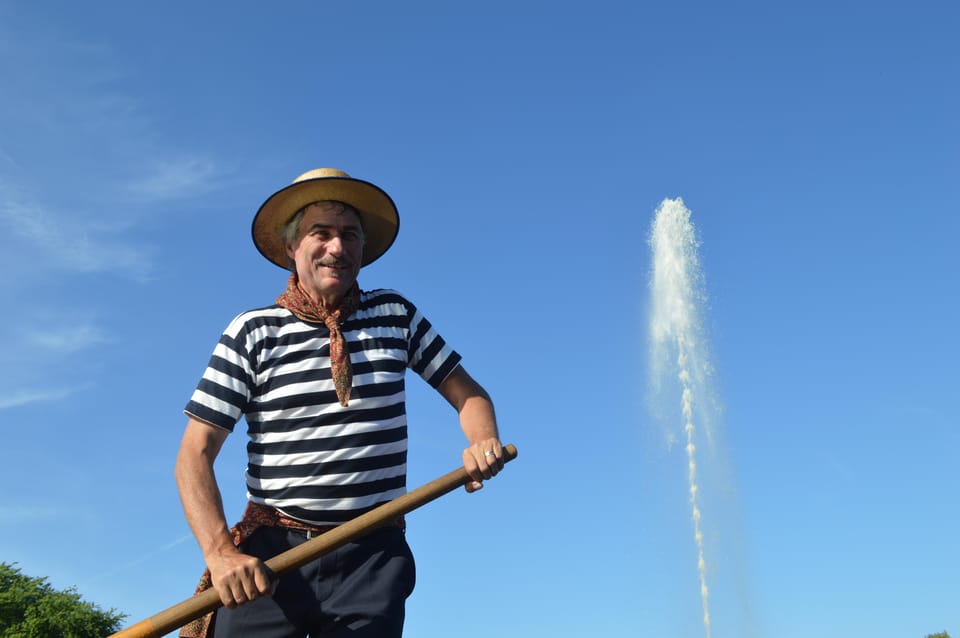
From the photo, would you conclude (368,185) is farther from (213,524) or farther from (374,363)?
(213,524)

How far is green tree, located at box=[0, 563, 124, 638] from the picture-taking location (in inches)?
1411

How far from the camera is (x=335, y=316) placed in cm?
391

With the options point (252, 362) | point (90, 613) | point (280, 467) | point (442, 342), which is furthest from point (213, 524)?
point (90, 613)

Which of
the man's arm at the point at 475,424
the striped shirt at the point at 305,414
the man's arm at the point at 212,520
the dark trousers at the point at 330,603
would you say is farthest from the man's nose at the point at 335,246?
the dark trousers at the point at 330,603

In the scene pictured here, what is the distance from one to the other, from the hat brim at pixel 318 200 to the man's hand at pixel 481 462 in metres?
1.10

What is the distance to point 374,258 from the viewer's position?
4504mm

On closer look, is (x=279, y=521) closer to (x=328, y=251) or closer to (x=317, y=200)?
(x=328, y=251)

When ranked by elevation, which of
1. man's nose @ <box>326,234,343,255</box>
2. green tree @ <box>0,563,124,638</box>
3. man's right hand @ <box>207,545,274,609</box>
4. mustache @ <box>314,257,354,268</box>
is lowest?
man's right hand @ <box>207,545,274,609</box>

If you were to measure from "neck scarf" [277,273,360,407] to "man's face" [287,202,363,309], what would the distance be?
1.5 inches

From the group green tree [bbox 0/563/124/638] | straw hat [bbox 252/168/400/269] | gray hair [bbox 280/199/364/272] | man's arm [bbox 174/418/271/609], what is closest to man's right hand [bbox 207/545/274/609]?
man's arm [bbox 174/418/271/609]

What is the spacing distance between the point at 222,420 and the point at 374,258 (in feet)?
3.78

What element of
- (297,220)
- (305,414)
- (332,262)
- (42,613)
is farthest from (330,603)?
(42,613)

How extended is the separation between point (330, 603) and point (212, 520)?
550mm

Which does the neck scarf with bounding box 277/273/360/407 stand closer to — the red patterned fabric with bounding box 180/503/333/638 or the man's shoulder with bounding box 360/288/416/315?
the man's shoulder with bounding box 360/288/416/315
